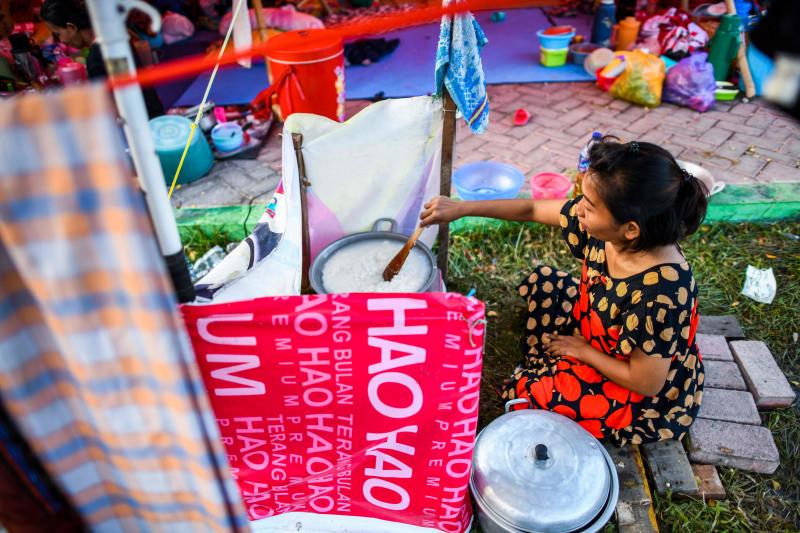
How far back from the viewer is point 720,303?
9.86ft

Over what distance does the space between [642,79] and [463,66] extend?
3.28 m

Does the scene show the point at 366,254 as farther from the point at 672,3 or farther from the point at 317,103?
the point at 672,3

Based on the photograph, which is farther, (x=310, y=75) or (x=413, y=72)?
(x=413, y=72)

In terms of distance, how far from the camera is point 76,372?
87 cm

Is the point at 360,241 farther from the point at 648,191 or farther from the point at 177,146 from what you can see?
the point at 177,146

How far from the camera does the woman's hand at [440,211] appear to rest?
2229mm

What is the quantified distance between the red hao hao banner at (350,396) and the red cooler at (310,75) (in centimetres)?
265

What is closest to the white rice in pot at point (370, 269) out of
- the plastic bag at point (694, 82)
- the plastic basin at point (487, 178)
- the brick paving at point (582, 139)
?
the plastic basin at point (487, 178)

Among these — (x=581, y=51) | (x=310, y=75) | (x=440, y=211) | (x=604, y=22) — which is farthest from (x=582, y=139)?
(x=440, y=211)

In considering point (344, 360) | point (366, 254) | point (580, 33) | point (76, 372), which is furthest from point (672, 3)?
point (76, 372)

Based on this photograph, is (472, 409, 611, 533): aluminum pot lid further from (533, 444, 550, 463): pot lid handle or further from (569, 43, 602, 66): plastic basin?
(569, 43, 602, 66): plastic basin

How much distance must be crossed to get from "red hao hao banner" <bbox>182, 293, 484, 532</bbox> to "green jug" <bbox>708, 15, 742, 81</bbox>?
194 inches

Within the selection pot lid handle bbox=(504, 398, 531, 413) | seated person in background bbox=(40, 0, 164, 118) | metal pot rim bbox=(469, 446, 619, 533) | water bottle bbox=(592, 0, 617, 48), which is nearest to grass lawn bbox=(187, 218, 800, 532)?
pot lid handle bbox=(504, 398, 531, 413)

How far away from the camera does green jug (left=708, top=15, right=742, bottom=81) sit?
15.6ft
